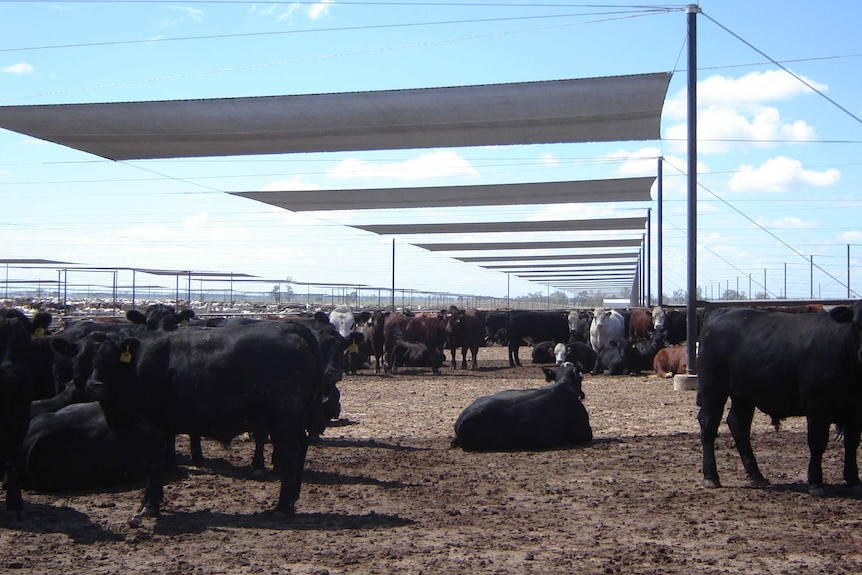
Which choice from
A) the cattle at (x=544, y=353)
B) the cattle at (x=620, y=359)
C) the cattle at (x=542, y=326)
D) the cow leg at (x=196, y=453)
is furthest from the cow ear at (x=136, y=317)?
the cattle at (x=542, y=326)

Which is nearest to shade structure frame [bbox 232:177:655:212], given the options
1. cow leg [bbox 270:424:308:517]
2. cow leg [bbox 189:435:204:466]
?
cow leg [bbox 189:435:204:466]

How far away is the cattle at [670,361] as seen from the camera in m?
19.5

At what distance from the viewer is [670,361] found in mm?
19922

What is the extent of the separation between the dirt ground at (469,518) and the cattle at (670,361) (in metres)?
9.06

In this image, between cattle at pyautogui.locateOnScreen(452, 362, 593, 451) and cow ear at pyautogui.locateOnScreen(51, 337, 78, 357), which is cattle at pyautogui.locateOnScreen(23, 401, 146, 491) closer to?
cow ear at pyautogui.locateOnScreen(51, 337, 78, 357)

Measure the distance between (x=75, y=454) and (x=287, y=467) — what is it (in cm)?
216

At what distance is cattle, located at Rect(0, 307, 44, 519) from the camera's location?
6629 mm

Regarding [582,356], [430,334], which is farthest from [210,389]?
[582,356]

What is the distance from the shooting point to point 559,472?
8312 millimetres

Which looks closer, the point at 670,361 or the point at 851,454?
the point at 851,454

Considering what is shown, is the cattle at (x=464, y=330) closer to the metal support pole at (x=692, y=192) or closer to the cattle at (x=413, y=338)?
the cattle at (x=413, y=338)

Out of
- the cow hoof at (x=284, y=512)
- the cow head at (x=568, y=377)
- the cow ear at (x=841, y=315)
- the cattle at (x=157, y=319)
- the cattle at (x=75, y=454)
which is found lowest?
the cow hoof at (x=284, y=512)

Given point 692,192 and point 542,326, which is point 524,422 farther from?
point 542,326

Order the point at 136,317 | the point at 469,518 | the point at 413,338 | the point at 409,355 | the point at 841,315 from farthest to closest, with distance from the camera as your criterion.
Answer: the point at 409,355 → the point at 413,338 → the point at 136,317 → the point at 841,315 → the point at 469,518
